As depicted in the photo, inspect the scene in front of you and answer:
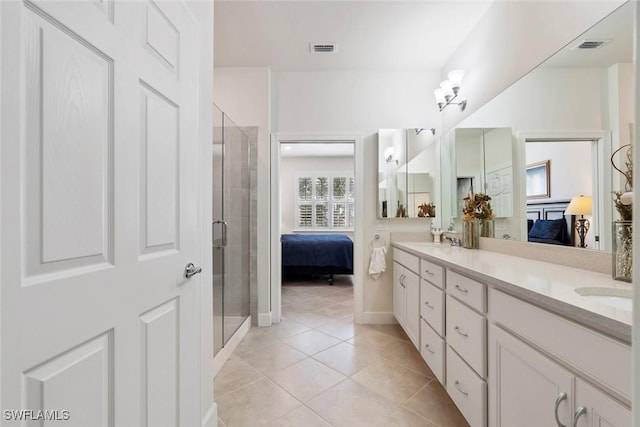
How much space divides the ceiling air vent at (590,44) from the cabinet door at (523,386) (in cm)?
142

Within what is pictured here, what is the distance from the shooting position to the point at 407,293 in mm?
2428

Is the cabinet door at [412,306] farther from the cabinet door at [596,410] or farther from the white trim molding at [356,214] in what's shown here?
the cabinet door at [596,410]

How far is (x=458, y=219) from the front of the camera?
2656 millimetres

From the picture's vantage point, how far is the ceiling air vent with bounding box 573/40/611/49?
1.30 metres

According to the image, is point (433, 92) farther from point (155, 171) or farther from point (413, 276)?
point (155, 171)

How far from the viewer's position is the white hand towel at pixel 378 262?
2.93 meters

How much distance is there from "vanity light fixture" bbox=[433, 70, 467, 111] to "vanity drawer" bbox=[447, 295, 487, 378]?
6.38 ft

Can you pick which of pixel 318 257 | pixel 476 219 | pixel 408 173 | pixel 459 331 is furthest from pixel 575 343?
pixel 318 257

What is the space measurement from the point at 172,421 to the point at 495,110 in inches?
105

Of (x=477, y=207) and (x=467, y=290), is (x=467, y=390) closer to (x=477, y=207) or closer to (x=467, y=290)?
(x=467, y=290)

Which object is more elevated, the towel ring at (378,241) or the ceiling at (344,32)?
the ceiling at (344,32)

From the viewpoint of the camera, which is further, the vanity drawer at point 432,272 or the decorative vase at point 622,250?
the vanity drawer at point 432,272

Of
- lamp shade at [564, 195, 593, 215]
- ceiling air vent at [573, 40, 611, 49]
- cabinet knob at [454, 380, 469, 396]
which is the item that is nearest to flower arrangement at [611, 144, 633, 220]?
lamp shade at [564, 195, 593, 215]

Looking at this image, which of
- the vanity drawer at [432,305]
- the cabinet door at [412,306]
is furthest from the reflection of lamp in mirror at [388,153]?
the vanity drawer at [432,305]
